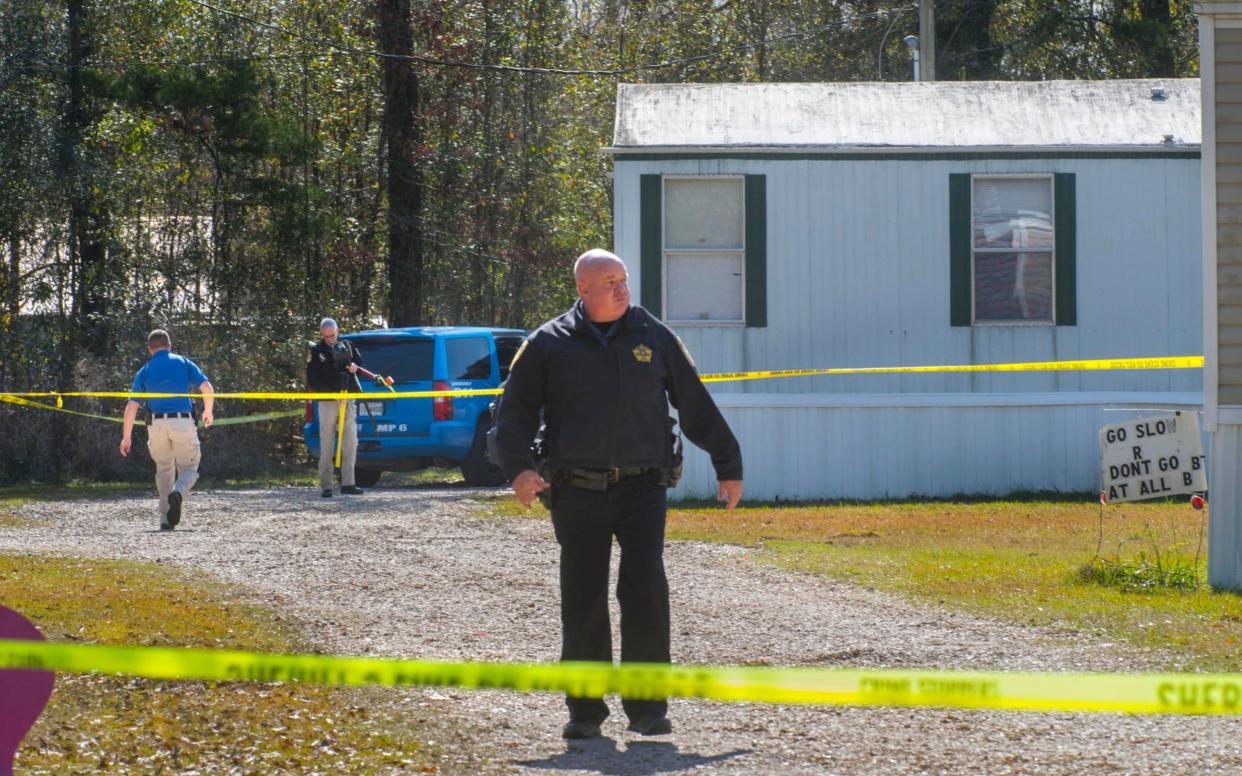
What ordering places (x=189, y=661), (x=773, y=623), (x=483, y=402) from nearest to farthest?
(x=189, y=661) < (x=773, y=623) < (x=483, y=402)

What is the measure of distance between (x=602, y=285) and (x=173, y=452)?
883 cm

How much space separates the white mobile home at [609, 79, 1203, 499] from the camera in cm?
1650

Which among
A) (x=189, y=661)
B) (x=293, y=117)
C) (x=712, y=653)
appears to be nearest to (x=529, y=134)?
(x=293, y=117)

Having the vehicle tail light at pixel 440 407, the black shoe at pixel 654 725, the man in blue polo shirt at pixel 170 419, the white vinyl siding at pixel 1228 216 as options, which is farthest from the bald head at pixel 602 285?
the vehicle tail light at pixel 440 407

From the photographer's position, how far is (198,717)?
6.60 meters

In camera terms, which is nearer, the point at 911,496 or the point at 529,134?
the point at 911,496

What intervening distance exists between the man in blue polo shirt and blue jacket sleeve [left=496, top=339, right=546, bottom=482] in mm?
7926

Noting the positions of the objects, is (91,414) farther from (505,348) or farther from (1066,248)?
(1066,248)

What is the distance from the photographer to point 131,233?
2241 centimetres

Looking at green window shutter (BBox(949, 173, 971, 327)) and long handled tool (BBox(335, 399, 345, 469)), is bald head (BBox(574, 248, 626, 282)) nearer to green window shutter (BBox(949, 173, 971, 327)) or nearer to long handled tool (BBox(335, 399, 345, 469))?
green window shutter (BBox(949, 173, 971, 327))

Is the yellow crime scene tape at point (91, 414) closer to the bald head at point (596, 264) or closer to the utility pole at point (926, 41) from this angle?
the utility pole at point (926, 41)

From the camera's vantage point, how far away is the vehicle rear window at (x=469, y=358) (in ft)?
60.5

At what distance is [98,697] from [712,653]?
110 inches

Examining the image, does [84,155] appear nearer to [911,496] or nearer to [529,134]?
[529,134]
